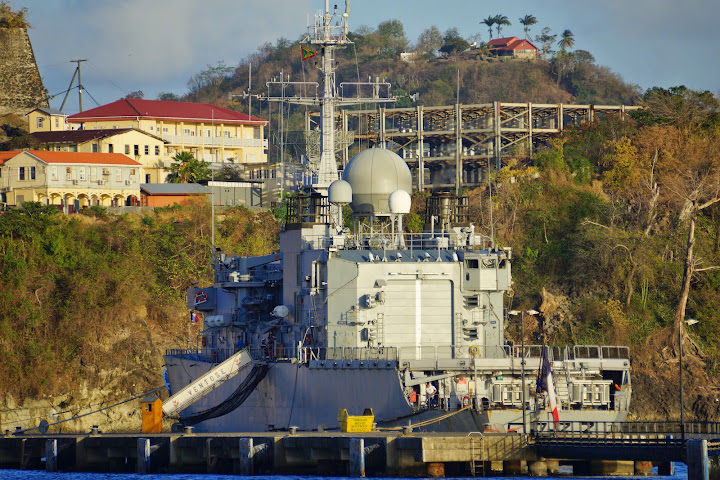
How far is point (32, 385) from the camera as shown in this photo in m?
62.6

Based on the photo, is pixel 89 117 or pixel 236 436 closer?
pixel 236 436

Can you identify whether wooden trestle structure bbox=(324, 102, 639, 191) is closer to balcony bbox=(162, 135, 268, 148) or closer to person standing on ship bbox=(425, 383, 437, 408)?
balcony bbox=(162, 135, 268, 148)

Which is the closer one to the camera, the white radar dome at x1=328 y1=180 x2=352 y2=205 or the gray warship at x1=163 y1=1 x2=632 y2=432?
the gray warship at x1=163 y1=1 x2=632 y2=432

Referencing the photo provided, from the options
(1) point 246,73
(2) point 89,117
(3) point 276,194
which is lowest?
(3) point 276,194

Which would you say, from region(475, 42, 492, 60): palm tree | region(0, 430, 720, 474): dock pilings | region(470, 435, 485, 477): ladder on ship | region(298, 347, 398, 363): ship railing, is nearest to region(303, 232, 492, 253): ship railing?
region(298, 347, 398, 363): ship railing

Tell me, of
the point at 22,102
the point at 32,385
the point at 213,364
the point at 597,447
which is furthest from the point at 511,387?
the point at 22,102

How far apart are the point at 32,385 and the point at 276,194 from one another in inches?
1132

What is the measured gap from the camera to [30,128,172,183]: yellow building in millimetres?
89438

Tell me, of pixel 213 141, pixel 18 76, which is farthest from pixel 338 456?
pixel 18 76

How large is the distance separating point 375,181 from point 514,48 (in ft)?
326

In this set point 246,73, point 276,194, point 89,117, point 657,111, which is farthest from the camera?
point 246,73

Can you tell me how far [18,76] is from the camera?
106750 mm

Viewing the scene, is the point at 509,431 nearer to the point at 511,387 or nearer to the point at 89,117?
the point at 511,387

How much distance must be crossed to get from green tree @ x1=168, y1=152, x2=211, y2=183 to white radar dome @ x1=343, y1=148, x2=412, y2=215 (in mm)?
42451
